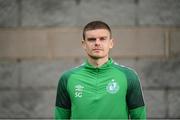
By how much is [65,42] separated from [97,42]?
2445 mm

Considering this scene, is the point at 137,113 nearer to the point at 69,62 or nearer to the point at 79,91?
the point at 79,91

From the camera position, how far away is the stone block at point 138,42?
20.3 feet

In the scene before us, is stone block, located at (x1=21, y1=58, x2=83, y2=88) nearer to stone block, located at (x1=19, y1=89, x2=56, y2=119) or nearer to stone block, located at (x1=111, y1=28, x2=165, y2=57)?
stone block, located at (x1=19, y1=89, x2=56, y2=119)

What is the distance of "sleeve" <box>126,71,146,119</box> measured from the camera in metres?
3.88

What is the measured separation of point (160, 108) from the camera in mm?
6219

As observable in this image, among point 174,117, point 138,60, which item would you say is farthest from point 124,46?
point 174,117

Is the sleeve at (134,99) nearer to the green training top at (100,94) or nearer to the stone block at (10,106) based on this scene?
the green training top at (100,94)

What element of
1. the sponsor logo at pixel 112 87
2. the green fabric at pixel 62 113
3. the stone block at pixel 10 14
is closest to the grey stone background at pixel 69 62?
the stone block at pixel 10 14

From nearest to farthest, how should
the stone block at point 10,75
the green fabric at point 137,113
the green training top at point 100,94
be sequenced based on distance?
the green training top at point 100,94 < the green fabric at point 137,113 < the stone block at point 10,75

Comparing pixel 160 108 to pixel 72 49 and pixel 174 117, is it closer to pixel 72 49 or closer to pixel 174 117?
pixel 174 117

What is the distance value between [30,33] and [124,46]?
3.76 ft

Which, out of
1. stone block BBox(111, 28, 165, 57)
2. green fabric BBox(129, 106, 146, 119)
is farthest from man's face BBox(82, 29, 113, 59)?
stone block BBox(111, 28, 165, 57)

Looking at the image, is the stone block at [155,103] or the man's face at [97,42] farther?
the stone block at [155,103]

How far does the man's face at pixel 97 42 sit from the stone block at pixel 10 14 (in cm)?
251
